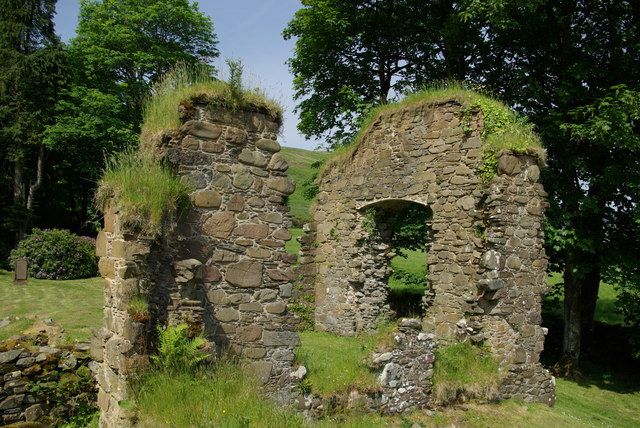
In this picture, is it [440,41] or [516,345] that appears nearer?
[516,345]

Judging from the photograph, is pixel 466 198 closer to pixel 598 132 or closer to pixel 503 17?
pixel 598 132

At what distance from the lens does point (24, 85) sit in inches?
964

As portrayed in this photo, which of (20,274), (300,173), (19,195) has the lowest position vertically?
(20,274)

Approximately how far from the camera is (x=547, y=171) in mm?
13875

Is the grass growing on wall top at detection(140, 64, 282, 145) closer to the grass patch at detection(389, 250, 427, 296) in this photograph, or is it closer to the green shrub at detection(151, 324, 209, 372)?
the green shrub at detection(151, 324, 209, 372)

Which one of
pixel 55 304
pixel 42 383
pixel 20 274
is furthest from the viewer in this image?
pixel 20 274

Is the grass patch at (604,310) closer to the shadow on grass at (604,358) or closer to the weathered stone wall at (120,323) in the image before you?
the shadow on grass at (604,358)

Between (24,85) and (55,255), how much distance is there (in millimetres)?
10512

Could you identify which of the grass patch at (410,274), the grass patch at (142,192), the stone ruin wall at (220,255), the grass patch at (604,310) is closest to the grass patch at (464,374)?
the stone ruin wall at (220,255)

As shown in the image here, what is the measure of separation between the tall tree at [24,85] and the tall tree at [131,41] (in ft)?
5.93

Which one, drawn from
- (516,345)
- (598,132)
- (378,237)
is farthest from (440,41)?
(516,345)

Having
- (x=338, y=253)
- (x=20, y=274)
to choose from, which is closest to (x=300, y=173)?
(x=20, y=274)

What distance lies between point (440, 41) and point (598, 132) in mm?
9443

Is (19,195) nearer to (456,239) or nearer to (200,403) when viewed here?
(456,239)
